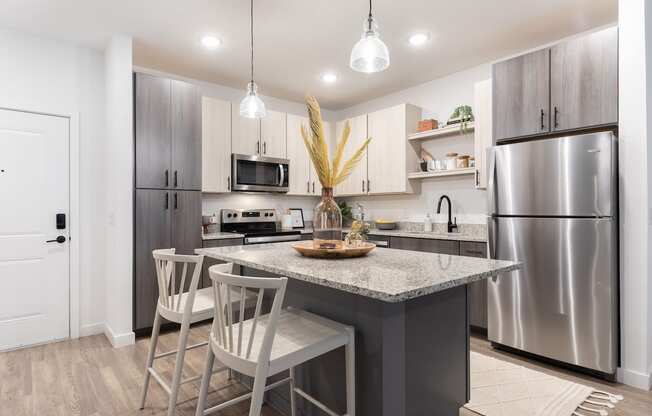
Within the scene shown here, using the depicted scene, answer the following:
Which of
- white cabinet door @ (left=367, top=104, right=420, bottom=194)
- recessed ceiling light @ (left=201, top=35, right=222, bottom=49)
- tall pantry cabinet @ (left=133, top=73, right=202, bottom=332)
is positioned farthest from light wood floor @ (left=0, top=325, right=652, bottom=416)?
recessed ceiling light @ (left=201, top=35, right=222, bottom=49)

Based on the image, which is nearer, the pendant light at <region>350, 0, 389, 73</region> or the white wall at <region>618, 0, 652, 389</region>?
the pendant light at <region>350, 0, 389, 73</region>

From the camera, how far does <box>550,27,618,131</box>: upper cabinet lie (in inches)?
99.2

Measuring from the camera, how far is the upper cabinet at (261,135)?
4246mm

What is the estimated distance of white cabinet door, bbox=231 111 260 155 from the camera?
4.21 m

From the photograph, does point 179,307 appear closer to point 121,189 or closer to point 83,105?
point 121,189

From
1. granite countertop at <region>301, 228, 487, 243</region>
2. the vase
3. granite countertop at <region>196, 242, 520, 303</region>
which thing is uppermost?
the vase

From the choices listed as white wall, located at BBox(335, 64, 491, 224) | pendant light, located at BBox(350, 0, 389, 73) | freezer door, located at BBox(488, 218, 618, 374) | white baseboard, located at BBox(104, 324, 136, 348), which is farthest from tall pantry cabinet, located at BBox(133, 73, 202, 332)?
freezer door, located at BBox(488, 218, 618, 374)

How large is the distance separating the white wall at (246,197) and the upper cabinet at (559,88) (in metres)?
2.79

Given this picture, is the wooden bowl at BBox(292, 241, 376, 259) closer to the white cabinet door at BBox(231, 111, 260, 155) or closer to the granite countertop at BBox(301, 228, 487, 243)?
the granite countertop at BBox(301, 228, 487, 243)

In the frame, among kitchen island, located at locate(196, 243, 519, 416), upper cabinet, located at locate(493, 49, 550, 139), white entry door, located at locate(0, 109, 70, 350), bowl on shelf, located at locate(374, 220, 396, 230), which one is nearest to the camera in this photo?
kitchen island, located at locate(196, 243, 519, 416)

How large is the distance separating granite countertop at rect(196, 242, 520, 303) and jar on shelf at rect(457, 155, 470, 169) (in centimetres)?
203

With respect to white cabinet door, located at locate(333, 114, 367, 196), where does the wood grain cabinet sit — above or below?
below

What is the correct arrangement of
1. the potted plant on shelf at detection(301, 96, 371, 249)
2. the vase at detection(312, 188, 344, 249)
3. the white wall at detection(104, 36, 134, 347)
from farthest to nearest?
the white wall at detection(104, 36, 134, 347), the vase at detection(312, 188, 344, 249), the potted plant on shelf at detection(301, 96, 371, 249)

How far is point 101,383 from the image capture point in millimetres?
2445
